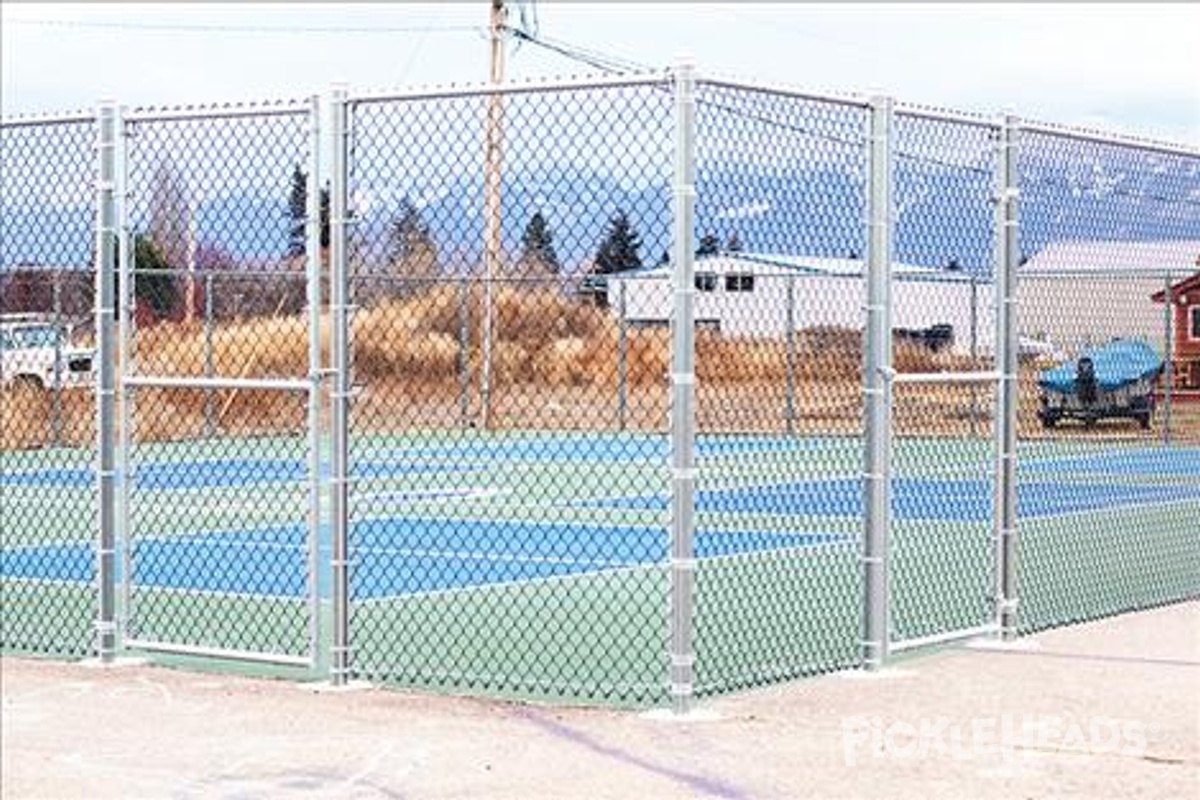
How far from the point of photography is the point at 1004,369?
11.7 m

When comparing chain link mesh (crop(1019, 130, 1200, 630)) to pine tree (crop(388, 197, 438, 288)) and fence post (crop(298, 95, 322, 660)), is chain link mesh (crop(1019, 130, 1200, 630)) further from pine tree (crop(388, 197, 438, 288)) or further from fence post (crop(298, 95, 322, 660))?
fence post (crop(298, 95, 322, 660))

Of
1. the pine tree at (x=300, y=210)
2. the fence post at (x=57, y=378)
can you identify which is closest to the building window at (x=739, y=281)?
the pine tree at (x=300, y=210)

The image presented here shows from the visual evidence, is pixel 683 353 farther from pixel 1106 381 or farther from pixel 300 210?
pixel 1106 381

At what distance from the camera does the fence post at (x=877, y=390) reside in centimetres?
1056

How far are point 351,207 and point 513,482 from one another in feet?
45.8

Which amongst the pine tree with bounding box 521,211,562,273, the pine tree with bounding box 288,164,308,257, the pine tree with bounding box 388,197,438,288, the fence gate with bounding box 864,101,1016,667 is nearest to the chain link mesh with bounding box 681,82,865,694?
the fence gate with bounding box 864,101,1016,667

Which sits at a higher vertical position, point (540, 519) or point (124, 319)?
point (124, 319)

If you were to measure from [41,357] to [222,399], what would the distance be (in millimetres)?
2861

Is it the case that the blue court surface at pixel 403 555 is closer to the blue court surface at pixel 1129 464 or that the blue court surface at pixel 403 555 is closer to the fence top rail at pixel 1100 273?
the blue court surface at pixel 1129 464

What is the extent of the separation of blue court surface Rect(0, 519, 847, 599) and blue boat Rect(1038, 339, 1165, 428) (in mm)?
2163

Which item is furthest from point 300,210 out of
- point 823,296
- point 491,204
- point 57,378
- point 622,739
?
point 823,296

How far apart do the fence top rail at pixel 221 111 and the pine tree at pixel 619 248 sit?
1.57 meters

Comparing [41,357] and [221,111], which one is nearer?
[221,111]

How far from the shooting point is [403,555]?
647 inches
